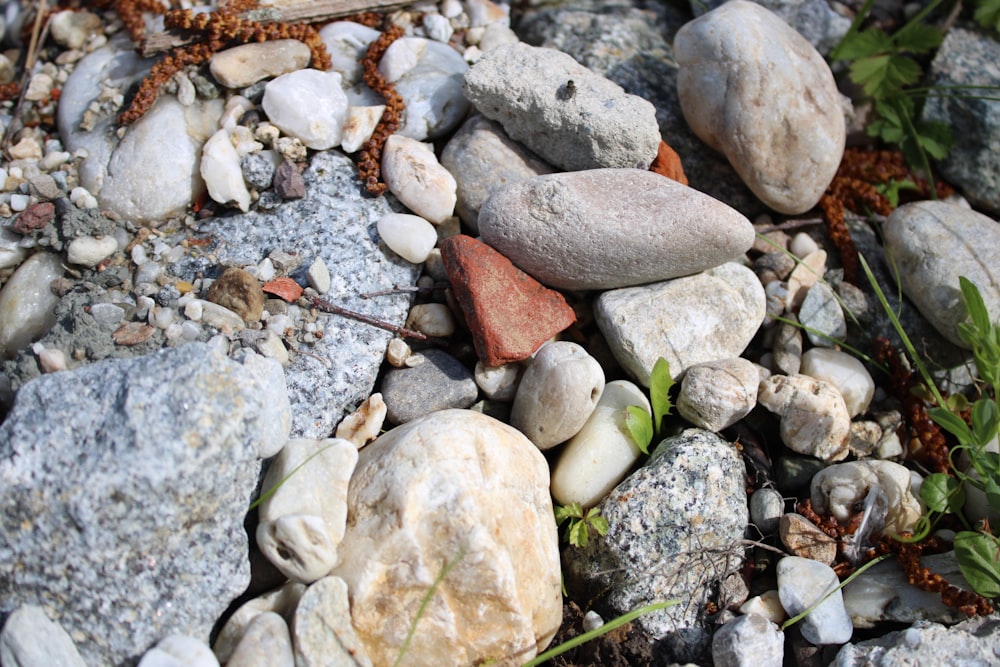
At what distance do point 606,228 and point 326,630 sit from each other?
187cm

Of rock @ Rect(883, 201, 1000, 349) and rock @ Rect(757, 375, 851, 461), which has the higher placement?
rock @ Rect(883, 201, 1000, 349)

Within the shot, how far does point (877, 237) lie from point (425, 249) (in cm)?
230

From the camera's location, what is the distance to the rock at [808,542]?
3139mm

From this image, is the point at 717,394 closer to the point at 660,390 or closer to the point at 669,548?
the point at 660,390

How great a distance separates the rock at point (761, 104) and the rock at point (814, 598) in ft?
5.71

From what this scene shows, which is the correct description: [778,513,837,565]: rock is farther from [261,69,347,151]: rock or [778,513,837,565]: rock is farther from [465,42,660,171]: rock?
[261,69,347,151]: rock

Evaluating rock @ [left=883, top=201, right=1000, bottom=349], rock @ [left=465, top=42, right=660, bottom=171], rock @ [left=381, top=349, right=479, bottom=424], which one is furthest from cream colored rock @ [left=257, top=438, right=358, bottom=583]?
rock @ [left=883, top=201, right=1000, bottom=349]

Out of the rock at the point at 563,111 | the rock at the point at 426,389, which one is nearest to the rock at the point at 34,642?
the rock at the point at 426,389

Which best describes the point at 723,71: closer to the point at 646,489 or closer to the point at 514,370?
the point at 514,370

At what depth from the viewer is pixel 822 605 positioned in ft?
9.80

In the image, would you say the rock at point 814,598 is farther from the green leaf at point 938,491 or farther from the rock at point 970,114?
the rock at point 970,114

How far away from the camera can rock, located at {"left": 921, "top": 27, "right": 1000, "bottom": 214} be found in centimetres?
418

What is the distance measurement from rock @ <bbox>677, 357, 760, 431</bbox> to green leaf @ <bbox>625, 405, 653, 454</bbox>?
0.58ft

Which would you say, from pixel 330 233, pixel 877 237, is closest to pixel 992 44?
pixel 877 237
